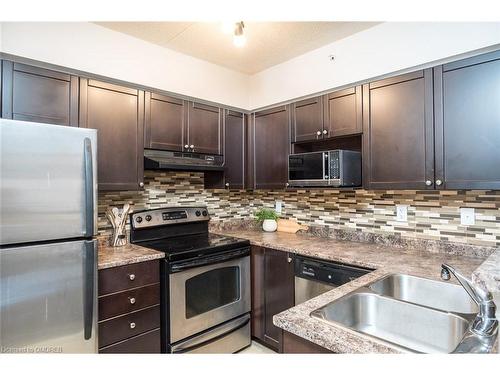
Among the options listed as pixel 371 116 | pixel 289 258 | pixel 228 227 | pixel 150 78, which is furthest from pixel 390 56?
pixel 228 227

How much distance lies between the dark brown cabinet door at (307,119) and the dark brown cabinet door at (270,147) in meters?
0.10

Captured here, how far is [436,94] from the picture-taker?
175cm

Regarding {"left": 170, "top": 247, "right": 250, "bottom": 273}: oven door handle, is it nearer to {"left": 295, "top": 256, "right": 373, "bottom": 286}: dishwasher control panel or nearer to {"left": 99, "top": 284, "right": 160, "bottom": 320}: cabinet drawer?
{"left": 99, "top": 284, "right": 160, "bottom": 320}: cabinet drawer

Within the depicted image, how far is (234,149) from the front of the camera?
2.76m

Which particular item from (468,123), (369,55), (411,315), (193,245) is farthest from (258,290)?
(369,55)

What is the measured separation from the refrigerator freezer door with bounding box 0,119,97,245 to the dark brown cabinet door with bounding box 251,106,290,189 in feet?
5.04

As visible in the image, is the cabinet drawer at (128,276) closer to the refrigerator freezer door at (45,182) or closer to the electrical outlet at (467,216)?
the refrigerator freezer door at (45,182)

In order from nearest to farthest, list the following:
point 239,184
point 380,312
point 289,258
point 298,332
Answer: point 298,332 → point 380,312 → point 289,258 → point 239,184

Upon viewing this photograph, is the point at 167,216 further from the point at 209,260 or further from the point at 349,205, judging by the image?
the point at 349,205

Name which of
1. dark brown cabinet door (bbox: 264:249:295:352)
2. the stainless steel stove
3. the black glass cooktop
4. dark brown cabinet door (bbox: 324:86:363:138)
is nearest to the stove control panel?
the stainless steel stove

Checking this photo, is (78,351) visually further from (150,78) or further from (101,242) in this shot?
(150,78)

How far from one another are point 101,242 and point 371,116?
217cm

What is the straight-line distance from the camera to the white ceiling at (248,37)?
2020 millimetres

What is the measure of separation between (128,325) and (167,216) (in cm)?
96
